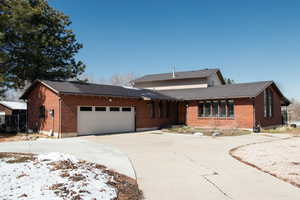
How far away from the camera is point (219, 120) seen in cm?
2089

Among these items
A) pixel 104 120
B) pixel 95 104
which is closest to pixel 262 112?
pixel 104 120

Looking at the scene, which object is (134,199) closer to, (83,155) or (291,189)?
(291,189)

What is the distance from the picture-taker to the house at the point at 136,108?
1555 centimetres

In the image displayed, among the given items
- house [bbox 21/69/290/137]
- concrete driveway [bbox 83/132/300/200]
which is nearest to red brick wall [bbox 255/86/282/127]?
house [bbox 21/69/290/137]

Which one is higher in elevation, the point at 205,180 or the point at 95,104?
the point at 95,104

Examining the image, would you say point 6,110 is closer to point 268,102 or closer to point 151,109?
point 151,109

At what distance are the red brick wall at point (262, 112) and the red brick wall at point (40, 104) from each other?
50.4ft

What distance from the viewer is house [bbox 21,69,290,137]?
15.6 meters

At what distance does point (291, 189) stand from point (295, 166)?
2.41m

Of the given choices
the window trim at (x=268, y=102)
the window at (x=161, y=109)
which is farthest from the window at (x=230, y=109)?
the window at (x=161, y=109)

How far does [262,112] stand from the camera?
20.5m

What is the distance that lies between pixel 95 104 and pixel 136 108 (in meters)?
3.93

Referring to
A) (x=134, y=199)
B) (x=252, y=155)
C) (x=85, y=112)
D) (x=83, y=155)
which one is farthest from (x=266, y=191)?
(x=85, y=112)

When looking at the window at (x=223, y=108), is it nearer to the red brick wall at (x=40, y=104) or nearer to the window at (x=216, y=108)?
the window at (x=216, y=108)
